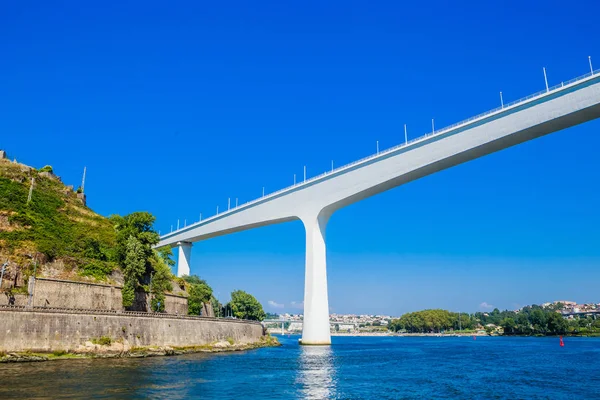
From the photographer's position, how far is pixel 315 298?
38.9 meters

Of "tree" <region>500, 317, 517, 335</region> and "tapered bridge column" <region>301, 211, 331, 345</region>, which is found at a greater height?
"tapered bridge column" <region>301, 211, 331, 345</region>

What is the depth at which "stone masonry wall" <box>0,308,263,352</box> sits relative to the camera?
2312 centimetres

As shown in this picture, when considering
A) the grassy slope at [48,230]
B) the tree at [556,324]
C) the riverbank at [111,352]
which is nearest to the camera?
the riverbank at [111,352]

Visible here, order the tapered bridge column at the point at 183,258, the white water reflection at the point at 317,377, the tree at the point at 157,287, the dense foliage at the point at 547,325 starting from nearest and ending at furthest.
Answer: the white water reflection at the point at 317,377 → the tree at the point at 157,287 → the tapered bridge column at the point at 183,258 → the dense foliage at the point at 547,325

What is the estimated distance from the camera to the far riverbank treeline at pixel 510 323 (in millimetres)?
88000

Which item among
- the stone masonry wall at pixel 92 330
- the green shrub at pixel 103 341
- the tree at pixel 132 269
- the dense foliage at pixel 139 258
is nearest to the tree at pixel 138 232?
the dense foliage at pixel 139 258

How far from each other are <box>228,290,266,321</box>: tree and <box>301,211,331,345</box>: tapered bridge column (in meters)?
18.6

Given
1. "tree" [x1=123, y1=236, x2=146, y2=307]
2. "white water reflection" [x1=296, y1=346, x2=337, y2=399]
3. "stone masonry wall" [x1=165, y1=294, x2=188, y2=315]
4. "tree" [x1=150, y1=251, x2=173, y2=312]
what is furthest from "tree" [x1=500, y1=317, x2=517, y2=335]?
"tree" [x1=123, y1=236, x2=146, y2=307]

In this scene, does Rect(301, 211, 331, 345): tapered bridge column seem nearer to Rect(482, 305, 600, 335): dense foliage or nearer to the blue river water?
the blue river water

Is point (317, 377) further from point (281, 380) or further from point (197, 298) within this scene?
point (197, 298)

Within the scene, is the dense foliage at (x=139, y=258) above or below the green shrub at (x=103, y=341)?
above

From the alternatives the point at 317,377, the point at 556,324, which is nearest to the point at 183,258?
the point at 317,377

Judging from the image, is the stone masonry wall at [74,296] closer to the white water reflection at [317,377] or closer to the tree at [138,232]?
the tree at [138,232]

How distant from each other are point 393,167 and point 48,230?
25.9 metres
